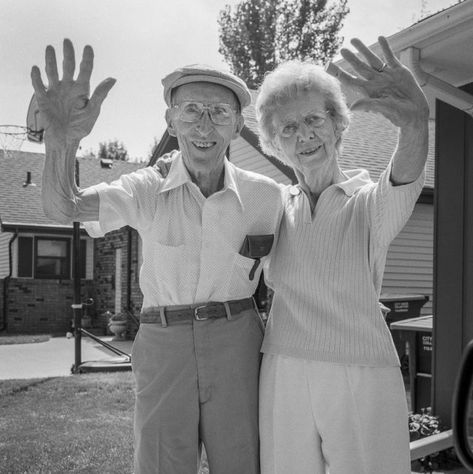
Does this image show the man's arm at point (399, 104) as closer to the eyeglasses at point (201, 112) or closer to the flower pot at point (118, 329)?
the eyeglasses at point (201, 112)

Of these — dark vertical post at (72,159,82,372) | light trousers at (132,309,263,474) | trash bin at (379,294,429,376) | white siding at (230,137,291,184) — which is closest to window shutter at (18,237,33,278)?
white siding at (230,137,291,184)

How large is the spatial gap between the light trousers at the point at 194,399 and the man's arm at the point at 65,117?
577 millimetres

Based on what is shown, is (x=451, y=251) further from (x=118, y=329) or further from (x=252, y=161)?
(x=118, y=329)

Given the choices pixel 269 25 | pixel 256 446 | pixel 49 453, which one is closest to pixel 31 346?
pixel 49 453

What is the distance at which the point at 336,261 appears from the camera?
2.38 metres

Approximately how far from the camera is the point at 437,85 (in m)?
4.45

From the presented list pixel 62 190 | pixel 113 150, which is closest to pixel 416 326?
pixel 62 190

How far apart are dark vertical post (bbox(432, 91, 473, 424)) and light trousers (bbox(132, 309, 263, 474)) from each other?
3.59 meters

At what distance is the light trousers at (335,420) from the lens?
2.28 m

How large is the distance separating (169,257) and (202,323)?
0.87 ft

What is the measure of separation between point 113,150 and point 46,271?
38.1 meters

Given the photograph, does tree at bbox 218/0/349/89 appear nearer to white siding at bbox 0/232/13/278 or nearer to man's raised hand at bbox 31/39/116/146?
white siding at bbox 0/232/13/278

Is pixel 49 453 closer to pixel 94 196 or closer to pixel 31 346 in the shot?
pixel 94 196

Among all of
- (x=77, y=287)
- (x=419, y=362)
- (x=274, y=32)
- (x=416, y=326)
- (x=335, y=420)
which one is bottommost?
(x=419, y=362)
